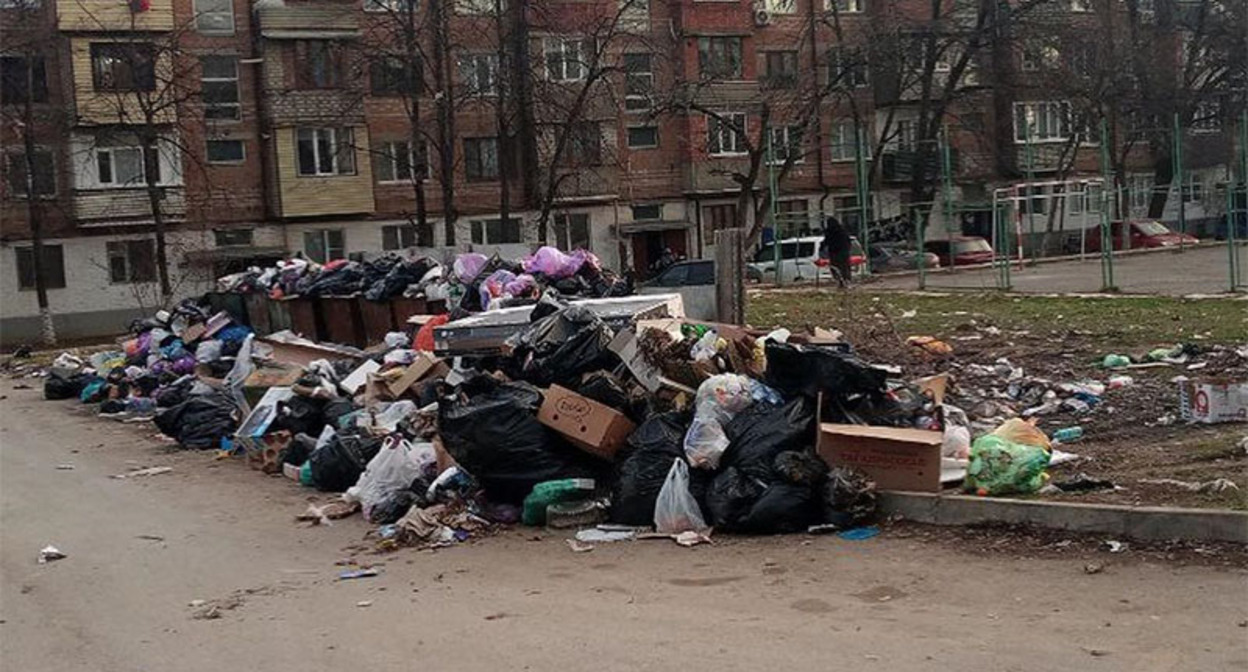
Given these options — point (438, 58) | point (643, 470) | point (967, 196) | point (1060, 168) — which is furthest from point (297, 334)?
point (967, 196)

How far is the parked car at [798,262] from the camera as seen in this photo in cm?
3182

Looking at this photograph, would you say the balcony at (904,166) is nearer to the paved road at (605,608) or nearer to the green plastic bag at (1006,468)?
the green plastic bag at (1006,468)

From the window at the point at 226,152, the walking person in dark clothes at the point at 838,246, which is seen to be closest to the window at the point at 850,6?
the window at the point at 226,152

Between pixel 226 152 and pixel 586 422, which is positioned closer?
pixel 586 422

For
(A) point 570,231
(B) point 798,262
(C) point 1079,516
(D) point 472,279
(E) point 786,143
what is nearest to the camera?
(C) point 1079,516

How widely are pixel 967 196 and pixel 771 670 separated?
157 feet

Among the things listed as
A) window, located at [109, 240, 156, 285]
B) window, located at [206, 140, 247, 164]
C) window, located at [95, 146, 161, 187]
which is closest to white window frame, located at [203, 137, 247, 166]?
window, located at [206, 140, 247, 164]

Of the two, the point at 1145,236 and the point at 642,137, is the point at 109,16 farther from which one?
the point at 1145,236

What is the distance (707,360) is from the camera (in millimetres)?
8945

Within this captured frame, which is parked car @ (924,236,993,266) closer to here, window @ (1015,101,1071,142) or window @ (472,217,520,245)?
window @ (1015,101,1071,142)

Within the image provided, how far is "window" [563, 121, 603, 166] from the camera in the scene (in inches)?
1725

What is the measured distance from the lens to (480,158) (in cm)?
4566

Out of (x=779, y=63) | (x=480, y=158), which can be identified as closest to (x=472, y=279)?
(x=480, y=158)

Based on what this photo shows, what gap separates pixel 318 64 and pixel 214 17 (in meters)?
3.66
